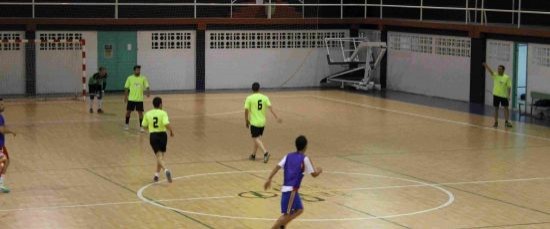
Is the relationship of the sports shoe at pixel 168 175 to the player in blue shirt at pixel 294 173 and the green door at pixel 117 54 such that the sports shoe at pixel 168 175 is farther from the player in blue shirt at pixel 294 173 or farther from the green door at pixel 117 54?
the green door at pixel 117 54

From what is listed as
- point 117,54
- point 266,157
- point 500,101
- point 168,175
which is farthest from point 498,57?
point 168,175

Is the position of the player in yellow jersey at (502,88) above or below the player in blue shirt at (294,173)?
above

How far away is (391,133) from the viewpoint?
31672 mm

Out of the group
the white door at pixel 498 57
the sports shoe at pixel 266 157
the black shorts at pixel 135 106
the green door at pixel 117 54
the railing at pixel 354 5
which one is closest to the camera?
the sports shoe at pixel 266 157

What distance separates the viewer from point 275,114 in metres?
27.9

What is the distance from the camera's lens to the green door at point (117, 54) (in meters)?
44.0

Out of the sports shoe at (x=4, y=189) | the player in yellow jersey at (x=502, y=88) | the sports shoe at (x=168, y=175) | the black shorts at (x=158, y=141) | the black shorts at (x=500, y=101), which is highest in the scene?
the player in yellow jersey at (x=502, y=88)

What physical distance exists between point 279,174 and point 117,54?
70.8ft

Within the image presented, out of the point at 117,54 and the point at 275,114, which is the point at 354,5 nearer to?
the point at 117,54

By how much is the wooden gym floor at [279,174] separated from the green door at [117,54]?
19.1ft

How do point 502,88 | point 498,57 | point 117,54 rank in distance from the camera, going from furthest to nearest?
point 117,54 < point 498,57 < point 502,88

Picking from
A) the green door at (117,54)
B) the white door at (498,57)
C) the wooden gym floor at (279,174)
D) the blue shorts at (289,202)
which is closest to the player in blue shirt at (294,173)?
the blue shorts at (289,202)

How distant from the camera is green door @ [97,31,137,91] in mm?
43969

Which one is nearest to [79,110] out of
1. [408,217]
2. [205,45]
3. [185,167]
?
[205,45]
